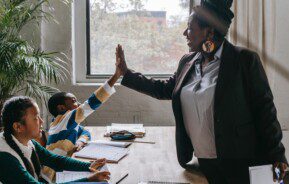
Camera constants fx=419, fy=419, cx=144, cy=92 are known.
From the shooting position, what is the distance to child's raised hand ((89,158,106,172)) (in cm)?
184

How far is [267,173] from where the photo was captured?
166cm

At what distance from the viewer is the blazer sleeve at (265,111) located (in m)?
1.84

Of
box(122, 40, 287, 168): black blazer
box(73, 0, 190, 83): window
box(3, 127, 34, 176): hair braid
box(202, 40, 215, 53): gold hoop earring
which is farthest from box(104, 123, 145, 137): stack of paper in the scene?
box(73, 0, 190, 83): window

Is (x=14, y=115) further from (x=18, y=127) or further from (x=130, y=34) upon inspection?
(x=130, y=34)

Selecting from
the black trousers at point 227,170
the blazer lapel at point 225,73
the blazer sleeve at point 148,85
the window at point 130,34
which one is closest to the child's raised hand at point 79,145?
the blazer sleeve at point 148,85

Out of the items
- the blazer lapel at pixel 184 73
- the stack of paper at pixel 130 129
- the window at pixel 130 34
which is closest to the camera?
the blazer lapel at pixel 184 73

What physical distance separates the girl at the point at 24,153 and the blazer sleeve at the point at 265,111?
2.39 ft

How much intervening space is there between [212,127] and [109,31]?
2.21 m

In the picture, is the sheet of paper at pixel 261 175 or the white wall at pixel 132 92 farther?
the white wall at pixel 132 92

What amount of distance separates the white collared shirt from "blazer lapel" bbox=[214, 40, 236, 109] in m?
0.06

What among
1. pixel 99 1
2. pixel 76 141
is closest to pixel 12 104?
pixel 76 141

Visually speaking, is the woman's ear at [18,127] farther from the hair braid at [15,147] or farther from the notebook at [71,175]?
the notebook at [71,175]

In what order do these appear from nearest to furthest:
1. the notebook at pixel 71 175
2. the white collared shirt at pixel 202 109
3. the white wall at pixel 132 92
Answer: the notebook at pixel 71 175, the white collared shirt at pixel 202 109, the white wall at pixel 132 92

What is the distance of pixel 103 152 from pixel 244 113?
730 millimetres
